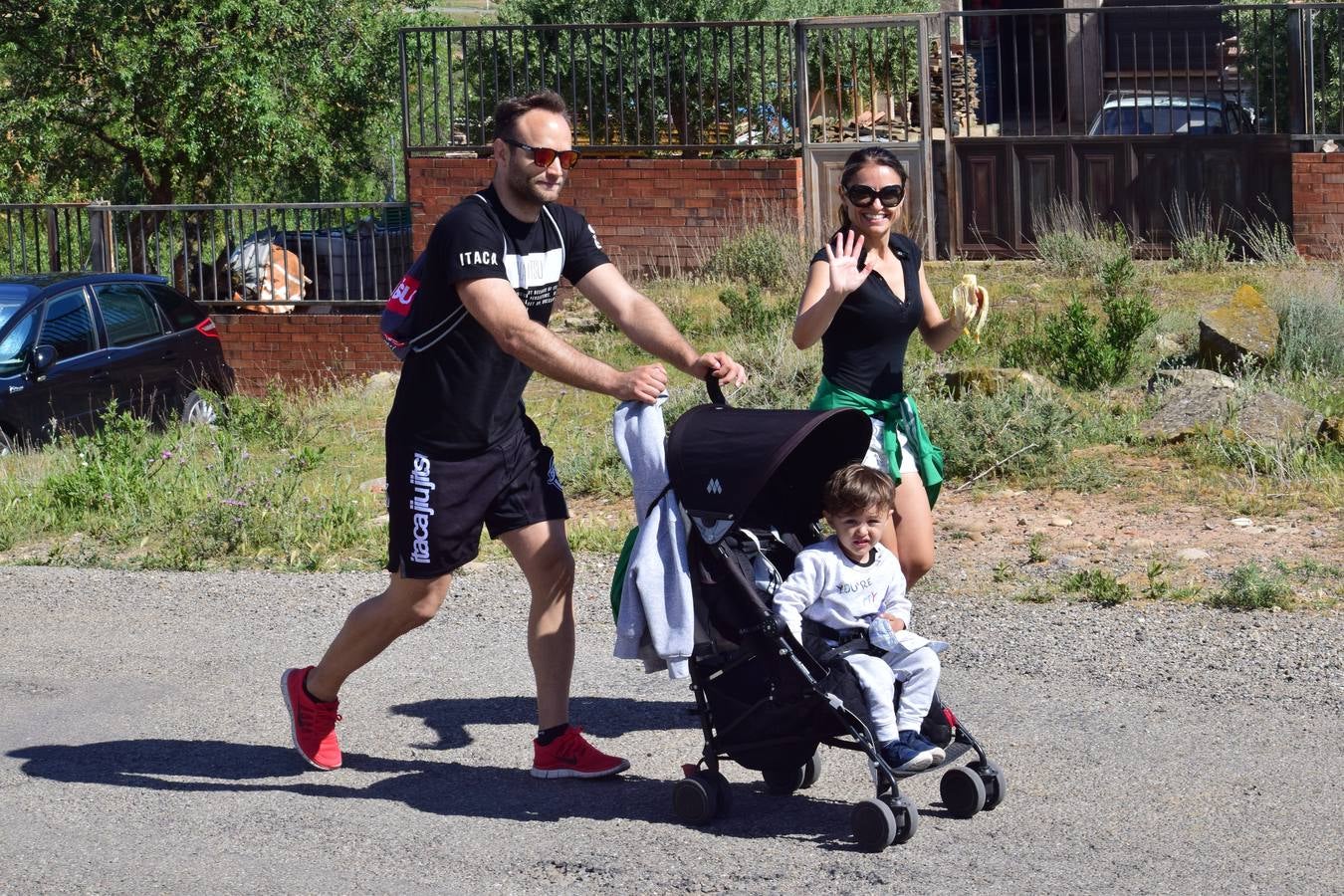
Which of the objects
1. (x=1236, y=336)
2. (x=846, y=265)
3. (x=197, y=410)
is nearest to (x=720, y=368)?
(x=846, y=265)

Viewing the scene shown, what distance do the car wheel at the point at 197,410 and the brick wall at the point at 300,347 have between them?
3634mm

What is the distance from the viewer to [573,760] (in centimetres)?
527

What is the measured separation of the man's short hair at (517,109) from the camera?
490 cm

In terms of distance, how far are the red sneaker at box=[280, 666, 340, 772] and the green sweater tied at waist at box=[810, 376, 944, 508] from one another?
188cm

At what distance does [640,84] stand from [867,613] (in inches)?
560

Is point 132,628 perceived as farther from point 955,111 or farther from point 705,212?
point 955,111

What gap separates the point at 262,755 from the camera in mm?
5699

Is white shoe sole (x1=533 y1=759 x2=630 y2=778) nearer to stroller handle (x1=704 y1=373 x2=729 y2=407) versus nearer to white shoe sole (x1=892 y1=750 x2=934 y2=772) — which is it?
white shoe sole (x1=892 y1=750 x2=934 y2=772)

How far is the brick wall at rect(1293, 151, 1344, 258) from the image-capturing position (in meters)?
16.0

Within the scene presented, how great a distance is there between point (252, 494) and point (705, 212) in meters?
8.74

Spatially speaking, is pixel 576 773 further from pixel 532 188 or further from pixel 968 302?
pixel 968 302

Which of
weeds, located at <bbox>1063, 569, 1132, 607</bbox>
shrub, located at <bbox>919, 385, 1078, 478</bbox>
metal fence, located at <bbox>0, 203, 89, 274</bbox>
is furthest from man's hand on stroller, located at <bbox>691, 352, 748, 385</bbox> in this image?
metal fence, located at <bbox>0, 203, 89, 274</bbox>

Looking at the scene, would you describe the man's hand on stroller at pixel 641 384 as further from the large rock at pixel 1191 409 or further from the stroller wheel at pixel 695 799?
the large rock at pixel 1191 409

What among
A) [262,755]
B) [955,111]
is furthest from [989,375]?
[955,111]
